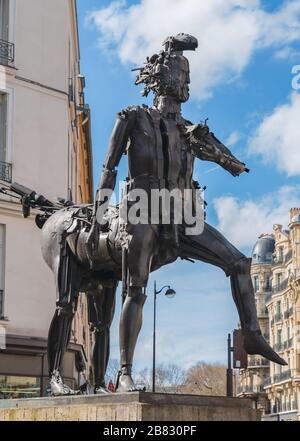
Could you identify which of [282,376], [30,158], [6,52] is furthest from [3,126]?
[282,376]

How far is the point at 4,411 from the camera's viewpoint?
8.81 m

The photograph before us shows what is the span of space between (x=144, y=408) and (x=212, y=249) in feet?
5.99

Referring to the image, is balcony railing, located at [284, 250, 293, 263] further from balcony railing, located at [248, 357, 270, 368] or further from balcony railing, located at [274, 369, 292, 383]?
balcony railing, located at [248, 357, 270, 368]

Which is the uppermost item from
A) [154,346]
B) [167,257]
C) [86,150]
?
[86,150]

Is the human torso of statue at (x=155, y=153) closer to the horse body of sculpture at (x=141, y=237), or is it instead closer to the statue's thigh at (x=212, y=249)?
the horse body of sculpture at (x=141, y=237)

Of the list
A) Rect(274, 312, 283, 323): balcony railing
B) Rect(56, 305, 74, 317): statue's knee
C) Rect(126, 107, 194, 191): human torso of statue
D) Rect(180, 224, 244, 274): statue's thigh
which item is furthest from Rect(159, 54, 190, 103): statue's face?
Rect(274, 312, 283, 323): balcony railing

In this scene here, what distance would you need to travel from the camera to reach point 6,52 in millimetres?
28484

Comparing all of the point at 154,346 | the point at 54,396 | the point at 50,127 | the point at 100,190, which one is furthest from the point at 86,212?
the point at 154,346

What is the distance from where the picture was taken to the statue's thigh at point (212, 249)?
8461 millimetres

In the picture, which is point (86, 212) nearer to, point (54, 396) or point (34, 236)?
point (54, 396)

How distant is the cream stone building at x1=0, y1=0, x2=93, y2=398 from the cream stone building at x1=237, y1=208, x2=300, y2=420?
195 ft

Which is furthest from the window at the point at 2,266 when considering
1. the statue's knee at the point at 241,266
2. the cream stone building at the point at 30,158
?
the statue's knee at the point at 241,266

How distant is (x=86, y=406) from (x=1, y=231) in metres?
19.8

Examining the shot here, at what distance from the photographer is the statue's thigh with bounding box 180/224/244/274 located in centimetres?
846
